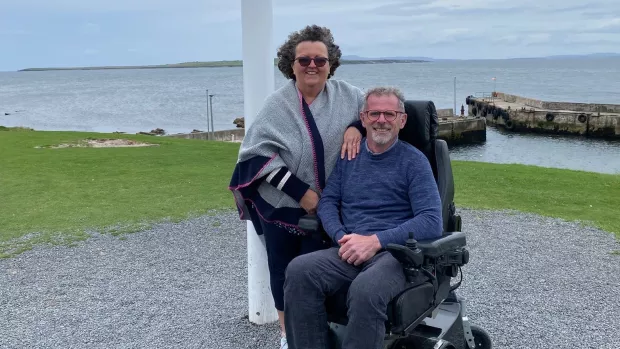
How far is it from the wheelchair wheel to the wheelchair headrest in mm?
1168

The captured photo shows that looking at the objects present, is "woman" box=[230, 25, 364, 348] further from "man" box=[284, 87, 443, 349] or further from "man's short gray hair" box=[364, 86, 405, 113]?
"man's short gray hair" box=[364, 86, 405, 113]

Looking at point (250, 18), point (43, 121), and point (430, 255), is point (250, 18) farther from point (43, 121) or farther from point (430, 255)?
point (43, 121)

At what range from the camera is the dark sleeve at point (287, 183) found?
10.7 feet

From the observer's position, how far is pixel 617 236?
6.64 m

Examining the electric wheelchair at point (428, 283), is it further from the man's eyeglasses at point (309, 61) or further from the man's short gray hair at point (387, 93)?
the man's eyeglasses at point (309, 61)

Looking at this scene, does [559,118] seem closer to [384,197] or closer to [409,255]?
[384,197]

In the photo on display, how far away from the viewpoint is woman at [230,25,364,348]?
3262 mm

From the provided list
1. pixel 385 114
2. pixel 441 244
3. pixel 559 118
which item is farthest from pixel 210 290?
pixel 559 118

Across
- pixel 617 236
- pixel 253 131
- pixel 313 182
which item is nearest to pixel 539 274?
pixel 617 236

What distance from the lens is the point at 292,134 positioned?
3.29 metres

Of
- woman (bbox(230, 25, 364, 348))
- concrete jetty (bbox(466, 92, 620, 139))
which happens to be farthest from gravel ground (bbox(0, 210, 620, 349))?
concrete jetty (bbox(466, 92, 620, 139))

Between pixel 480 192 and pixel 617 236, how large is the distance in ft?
8.92

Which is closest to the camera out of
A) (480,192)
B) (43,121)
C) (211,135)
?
(480,192)

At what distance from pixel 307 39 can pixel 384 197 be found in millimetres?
979
